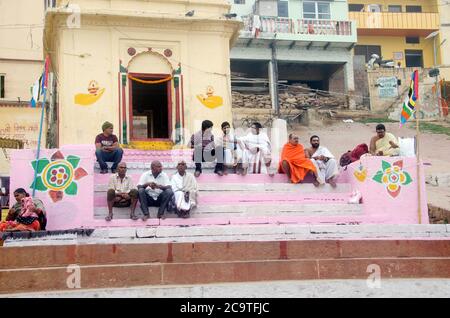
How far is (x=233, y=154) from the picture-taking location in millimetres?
11836

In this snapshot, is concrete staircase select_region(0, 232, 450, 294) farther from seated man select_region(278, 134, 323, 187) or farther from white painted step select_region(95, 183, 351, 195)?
seated man select_region(278, 134, 323, 187)

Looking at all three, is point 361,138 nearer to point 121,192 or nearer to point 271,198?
point 271,198

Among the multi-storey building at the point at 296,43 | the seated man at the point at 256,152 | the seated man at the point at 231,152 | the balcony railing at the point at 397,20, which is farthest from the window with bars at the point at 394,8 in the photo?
the seated man at the point at 231,152

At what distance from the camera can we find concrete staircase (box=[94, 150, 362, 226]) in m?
9.58

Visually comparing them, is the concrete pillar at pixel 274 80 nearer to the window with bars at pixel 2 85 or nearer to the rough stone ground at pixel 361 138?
the rough stone ground at pixel 361 138

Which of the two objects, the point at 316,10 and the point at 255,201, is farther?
the point at 316,10

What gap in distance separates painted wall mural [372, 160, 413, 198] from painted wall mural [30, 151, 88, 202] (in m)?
4.89

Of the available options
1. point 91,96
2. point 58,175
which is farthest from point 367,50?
point 58,175

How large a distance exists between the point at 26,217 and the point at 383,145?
262 inches

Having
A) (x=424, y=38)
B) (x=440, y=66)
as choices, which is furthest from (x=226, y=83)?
(x=424, y=38)

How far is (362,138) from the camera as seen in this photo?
2691 cm

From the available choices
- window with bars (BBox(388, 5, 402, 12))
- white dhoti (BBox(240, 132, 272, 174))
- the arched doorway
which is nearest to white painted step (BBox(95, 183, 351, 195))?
white dhoti (BBox(240, 132, 272, 174))
